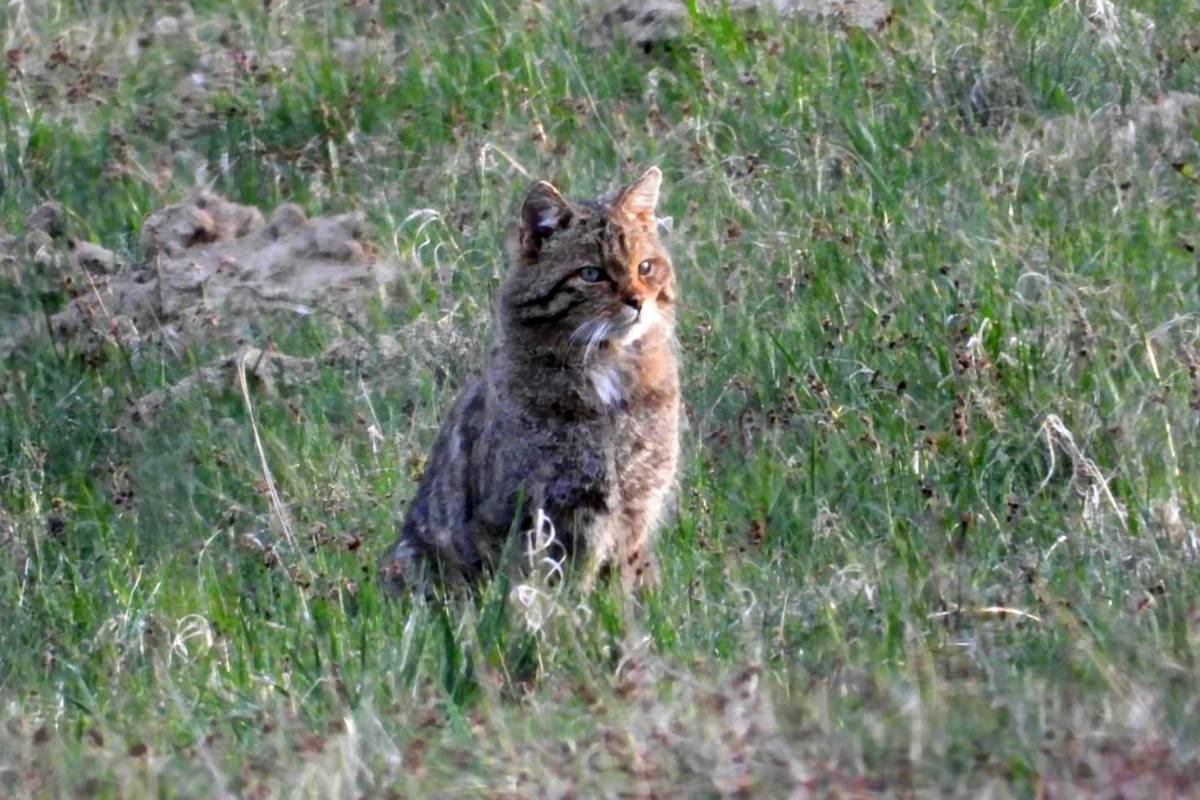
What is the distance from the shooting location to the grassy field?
4.09 m

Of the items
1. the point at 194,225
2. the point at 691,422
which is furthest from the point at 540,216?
the point at 194,225

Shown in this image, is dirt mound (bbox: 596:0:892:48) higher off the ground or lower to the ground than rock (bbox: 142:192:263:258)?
higher

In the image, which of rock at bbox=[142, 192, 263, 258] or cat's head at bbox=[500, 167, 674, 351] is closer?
cat's head at bbox=[500, 167, 674, 351]

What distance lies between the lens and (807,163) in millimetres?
8695

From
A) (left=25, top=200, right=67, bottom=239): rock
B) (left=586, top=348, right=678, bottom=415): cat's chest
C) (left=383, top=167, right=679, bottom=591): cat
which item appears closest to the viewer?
(left=383, top=167, right=679, bottom=591): cat

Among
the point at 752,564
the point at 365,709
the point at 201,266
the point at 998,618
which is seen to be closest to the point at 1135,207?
the point at 752,564

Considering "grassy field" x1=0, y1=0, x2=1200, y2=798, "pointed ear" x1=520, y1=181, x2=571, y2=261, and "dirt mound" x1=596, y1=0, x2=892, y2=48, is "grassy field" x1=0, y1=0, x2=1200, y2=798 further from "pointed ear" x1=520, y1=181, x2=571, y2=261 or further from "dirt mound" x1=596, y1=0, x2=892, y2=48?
"pointed ear" x1=520, y1=181, x2=571, y2=261

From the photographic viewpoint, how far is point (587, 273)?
636 cm

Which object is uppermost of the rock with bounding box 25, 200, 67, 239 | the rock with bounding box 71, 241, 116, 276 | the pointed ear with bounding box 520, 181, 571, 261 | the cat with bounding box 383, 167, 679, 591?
the pointed ear with bounding box 520, 181, 571, 261

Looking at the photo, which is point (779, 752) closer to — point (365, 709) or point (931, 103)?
point (365, 709)

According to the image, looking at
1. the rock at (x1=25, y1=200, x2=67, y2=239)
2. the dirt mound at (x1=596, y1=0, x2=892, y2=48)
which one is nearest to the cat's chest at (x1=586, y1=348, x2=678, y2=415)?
the dirt mound at (x1=596, y1=0, x2=892, y2=48)

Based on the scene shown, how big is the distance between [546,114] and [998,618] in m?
5.29

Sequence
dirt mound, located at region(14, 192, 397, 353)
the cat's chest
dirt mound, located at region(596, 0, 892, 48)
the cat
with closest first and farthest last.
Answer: the cat < the cat's chest < dirt mound, located at region(14, 192, 397, 353) < dirt mound, located at region(596, 0, 892, 48)

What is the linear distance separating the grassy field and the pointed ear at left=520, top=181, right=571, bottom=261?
38.1 inches
